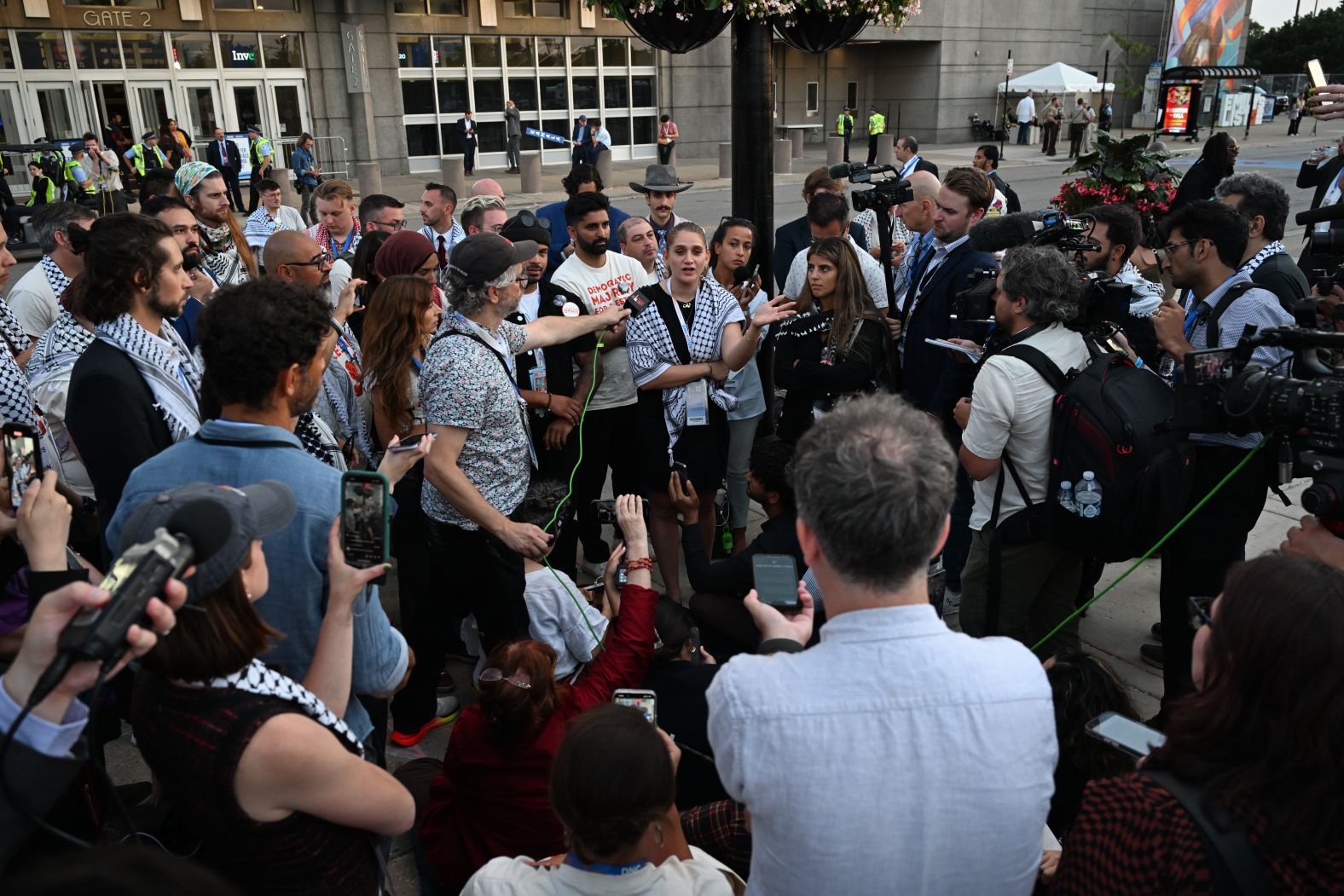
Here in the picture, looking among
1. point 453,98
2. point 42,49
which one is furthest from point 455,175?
point 42,49

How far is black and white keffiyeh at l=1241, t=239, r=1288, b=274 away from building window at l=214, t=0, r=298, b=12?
923 inches

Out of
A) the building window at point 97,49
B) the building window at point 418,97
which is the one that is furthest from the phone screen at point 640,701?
the building window at point 418,97

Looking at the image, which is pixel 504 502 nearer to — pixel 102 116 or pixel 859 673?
pixel 859 673

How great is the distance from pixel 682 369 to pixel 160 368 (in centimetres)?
220

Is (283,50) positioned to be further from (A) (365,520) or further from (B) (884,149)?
(A) (365,520)

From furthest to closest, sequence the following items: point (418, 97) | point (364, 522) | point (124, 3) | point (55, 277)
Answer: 1. point (418, 97)
2. point (124, 3)
3. point (55, 277)
4. point (364, 522)

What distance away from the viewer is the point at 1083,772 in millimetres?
2480

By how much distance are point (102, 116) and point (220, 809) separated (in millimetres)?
24050

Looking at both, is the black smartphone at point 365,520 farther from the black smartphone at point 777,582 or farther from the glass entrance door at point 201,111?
the glass entrance door at point 201,111

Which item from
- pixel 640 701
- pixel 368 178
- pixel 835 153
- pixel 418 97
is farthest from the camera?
pixel 835 153

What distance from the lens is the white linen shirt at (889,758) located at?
1501 mm

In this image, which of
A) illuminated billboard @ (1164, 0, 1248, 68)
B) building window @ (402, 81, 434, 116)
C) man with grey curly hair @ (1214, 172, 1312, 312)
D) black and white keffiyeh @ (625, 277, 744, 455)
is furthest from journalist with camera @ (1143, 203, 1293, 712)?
illuminated billboard @ (1164, 0, 1248, 68)

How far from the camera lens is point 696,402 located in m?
4.54

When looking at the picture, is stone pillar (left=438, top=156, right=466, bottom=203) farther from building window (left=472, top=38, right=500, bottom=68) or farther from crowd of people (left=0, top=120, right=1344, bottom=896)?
crowd of people (left=0, top=120, right=1344, bottom=896)
